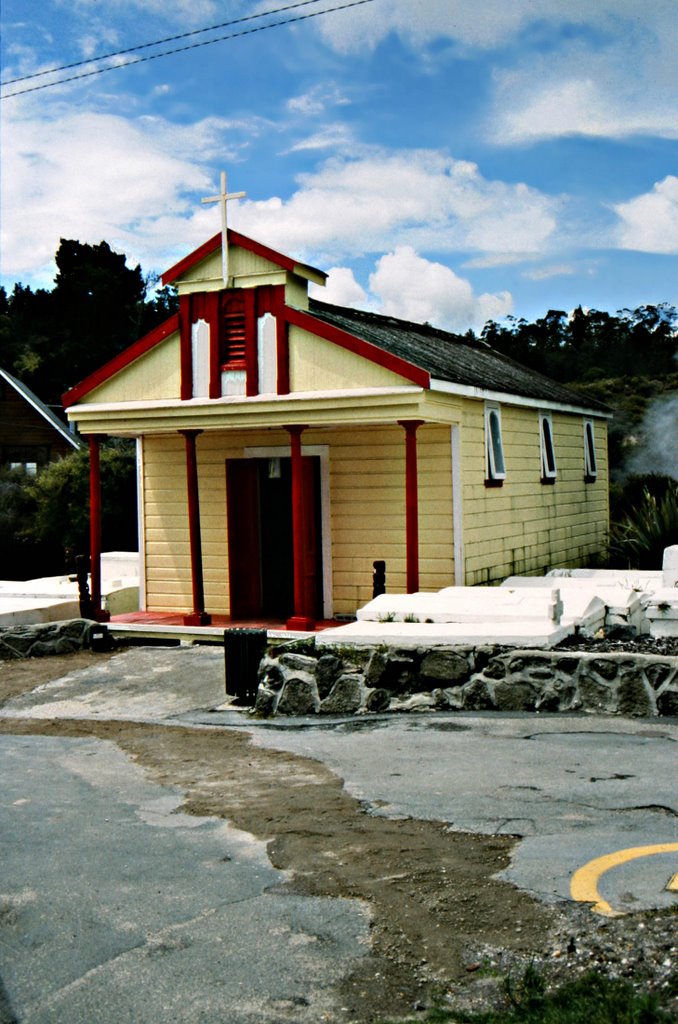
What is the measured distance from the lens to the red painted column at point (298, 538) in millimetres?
13820

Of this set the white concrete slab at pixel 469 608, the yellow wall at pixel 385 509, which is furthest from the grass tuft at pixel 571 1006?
the yellow wall at pixel 385 509

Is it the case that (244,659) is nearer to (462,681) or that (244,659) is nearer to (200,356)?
(462,681)

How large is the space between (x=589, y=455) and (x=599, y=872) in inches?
613

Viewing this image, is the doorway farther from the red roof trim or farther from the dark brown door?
the red roof trim

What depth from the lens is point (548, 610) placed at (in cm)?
1073

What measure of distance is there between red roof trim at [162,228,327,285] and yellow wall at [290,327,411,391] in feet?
2.79

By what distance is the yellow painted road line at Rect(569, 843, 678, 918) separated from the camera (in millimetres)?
5059

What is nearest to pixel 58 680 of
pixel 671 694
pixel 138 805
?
pixel 138 805

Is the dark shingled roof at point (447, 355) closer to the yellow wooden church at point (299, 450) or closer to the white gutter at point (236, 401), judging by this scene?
the yellow wooden church at point (299, 450)

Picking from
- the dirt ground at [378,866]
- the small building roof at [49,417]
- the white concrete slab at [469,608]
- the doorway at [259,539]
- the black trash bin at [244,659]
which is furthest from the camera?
the small building roof at [49,417]

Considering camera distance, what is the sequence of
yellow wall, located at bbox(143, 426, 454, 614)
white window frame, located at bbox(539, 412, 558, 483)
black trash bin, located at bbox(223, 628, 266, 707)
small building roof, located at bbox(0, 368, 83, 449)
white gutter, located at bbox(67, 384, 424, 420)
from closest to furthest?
black trash bin, located at bbox(223, 628, 266, 707) → white gutter, located at bbox(67, 384, 424, 420) → yellow wall, located at bbox(143, 426, 454, 614) → white window frame, located at bbox(539, 412, 558, 483) → small building roof, located at bbox(0, 368, 83, 449)

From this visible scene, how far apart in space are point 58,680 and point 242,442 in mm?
4547

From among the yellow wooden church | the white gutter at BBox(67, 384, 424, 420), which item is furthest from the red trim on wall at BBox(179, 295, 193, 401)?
the white gutter at BBox(67, 384, 424, 420)

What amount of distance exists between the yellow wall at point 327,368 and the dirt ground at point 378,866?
218 inches
